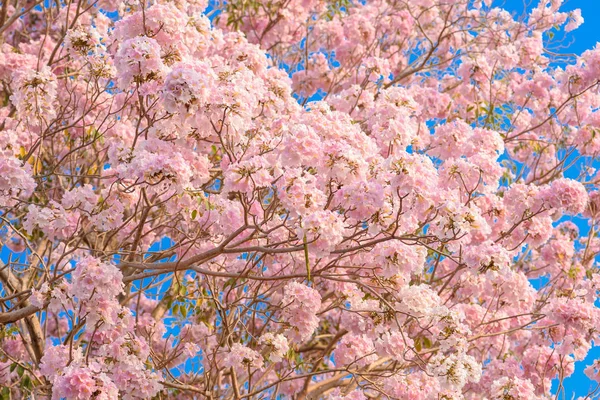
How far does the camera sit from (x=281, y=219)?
18.3 feet

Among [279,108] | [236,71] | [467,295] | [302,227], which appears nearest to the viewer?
[302,227]

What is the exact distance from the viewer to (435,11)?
942cm

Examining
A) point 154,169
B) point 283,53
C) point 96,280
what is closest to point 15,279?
point 96,280

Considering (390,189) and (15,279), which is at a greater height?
(15,279)

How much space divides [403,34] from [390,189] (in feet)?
18.0

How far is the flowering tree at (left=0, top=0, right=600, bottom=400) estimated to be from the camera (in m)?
4.29

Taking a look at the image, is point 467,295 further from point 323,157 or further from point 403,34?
point 403,34

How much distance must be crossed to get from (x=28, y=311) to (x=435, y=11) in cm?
628

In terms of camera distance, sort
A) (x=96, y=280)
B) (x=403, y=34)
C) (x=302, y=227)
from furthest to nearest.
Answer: (x=403, y=34), (x=96, y=280), (x=302, y=227)

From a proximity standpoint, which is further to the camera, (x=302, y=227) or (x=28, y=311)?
(x=28, y=311)

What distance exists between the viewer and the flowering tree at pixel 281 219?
14.1ft

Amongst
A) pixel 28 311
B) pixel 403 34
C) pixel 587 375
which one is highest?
pixel 403 34

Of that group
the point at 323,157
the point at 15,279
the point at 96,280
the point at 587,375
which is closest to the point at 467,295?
the point at 587,375

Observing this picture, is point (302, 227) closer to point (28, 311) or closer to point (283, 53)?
point (28, 311)
